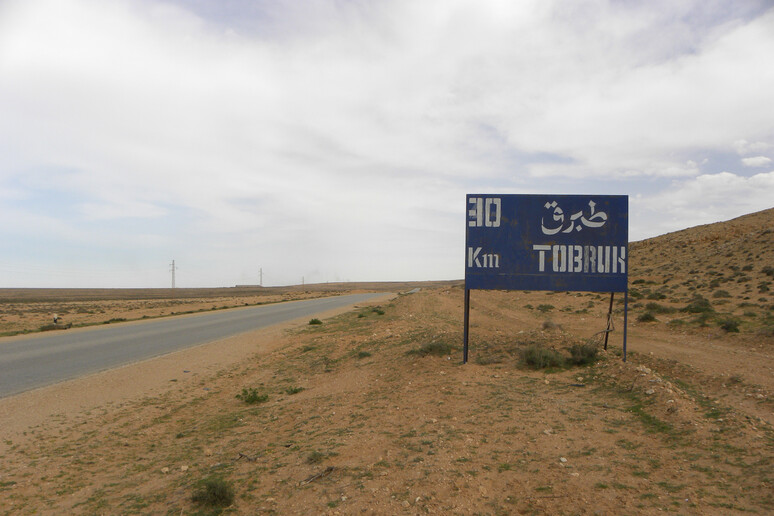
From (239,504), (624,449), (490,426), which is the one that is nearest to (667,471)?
(624,449)

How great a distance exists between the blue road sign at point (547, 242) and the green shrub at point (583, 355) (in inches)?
58.7

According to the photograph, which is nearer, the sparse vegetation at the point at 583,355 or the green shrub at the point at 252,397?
the green shrub at the point at 252,397

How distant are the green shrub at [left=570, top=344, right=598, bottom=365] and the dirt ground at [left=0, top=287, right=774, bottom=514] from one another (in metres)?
0.24

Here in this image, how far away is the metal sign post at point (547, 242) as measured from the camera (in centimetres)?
1162

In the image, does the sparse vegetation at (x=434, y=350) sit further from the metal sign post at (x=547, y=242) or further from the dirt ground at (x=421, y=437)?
the metal sign post at (x=547, y=242)

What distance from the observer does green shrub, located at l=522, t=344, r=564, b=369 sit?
11141mm

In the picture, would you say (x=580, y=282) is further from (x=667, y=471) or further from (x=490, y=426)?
(x=667, y=471)

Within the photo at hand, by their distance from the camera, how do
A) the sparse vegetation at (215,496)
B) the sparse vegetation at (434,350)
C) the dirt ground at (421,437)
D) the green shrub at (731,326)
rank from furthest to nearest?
the green shrub at (731,326)
the sparse vegetation at (434,350)
the sparse vegetation at (215,496)
the dirt ground at (421,437)

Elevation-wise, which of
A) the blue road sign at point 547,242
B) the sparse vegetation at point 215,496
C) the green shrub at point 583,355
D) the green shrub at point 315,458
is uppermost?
the blue road sign at point 547,242

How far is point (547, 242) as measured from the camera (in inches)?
464

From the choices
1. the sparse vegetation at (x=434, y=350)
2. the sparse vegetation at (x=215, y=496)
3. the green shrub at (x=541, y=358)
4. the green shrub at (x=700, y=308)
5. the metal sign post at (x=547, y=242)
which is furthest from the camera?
the green shrub at (x=700, y=308)

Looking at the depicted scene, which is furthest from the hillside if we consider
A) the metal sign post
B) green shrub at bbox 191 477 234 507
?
the metal sign post

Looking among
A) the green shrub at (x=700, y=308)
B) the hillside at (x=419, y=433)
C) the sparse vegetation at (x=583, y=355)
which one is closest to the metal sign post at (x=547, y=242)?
the sparse vegetation at (x=583, y=355)

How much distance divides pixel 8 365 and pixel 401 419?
627 inches
